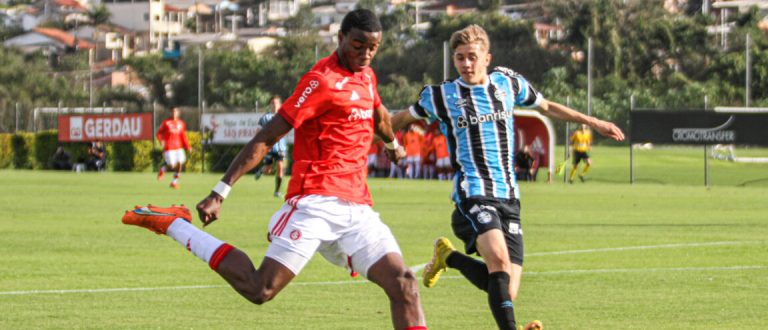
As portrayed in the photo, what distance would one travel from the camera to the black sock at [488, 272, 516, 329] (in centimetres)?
937

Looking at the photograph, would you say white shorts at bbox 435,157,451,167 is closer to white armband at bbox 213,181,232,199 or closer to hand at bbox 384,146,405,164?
hand at bbox 384,146,405,164

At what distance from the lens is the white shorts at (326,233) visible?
8.22 m

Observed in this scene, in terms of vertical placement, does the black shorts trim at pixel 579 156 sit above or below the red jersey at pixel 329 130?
below

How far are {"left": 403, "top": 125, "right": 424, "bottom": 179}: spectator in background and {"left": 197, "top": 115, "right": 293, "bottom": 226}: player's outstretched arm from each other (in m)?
37.6

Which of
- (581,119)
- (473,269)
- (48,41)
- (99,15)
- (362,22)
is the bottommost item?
(473,269)

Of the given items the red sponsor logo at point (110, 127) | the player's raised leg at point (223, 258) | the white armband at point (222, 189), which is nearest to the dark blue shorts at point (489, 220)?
the player's raised leg at point (223, 258)

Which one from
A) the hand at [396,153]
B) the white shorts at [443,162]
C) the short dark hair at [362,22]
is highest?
the short dark hair at [362,22]

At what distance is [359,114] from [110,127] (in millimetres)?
46641

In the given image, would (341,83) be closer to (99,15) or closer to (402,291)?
(402,291)

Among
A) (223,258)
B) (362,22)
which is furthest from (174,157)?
(362,22)

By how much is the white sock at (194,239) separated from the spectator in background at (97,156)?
147 feet

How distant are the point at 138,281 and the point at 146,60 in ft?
350

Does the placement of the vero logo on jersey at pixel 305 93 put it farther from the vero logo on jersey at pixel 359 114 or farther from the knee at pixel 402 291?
the knee at pixel 402 291

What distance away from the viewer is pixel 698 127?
39531mm
